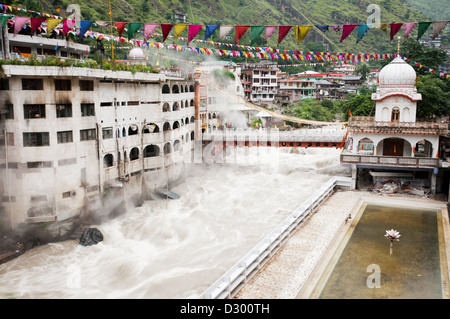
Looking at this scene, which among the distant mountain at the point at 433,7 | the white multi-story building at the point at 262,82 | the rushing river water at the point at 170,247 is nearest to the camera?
the rushing river water at the point at 170,247

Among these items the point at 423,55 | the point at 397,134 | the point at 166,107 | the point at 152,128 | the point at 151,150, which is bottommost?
the point at 151,150

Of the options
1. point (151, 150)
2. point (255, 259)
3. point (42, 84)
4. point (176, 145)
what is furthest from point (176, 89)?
point (255, 259)

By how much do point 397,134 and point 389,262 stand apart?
17.0 metres

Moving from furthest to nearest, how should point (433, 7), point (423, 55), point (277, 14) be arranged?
point (433, 7), point (277, 14), point (423, 55)

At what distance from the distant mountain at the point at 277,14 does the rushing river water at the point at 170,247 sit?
5034 cm

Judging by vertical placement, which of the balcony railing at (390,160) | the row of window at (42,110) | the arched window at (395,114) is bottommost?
the balcony railing at (390,160)

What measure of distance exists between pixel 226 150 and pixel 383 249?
3183 cm

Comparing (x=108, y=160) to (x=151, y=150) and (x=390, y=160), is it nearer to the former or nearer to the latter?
(x=151, y=150)

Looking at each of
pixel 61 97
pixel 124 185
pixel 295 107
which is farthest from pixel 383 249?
pixel 295 107

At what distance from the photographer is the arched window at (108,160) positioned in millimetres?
30442

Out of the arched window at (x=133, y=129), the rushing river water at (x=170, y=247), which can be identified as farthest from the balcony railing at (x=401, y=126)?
the arched window at (x=133, y=129)

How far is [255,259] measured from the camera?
60.6 feet

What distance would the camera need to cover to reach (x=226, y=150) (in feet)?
169

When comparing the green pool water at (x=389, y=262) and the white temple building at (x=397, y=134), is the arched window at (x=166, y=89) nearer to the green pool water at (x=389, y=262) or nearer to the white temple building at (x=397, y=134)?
the white temple building at (x=397, y=134)
